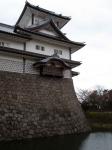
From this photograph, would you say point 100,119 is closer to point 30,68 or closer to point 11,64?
point 30,68

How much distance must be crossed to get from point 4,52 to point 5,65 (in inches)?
31.5

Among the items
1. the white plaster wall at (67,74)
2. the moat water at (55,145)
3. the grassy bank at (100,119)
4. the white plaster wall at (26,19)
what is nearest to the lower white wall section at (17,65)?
the white plaster wall at (67,74)

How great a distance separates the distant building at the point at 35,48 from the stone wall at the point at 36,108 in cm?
70

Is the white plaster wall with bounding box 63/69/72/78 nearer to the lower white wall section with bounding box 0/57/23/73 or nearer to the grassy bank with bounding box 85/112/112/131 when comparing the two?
the lower white wall section with bounding box 0/57/23/73

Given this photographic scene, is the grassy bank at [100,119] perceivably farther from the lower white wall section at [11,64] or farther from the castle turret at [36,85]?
the lower white wall section at [11,64]

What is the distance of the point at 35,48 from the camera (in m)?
15.1

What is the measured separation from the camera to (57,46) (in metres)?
16.3

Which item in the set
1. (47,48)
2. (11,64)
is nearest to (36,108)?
(11,64)

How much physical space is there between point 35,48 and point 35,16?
4893 millimetres

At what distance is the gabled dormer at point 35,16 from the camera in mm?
17969

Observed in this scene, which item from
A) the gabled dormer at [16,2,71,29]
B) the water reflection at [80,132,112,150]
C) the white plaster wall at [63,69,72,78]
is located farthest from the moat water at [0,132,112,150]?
→ the gabled dormer at [16,2,71,29]

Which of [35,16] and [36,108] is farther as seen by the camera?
[35,16]

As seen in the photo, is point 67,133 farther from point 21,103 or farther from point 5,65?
point 5,65

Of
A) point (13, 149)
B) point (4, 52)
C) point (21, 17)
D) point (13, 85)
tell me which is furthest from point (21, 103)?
point (21, 17)
